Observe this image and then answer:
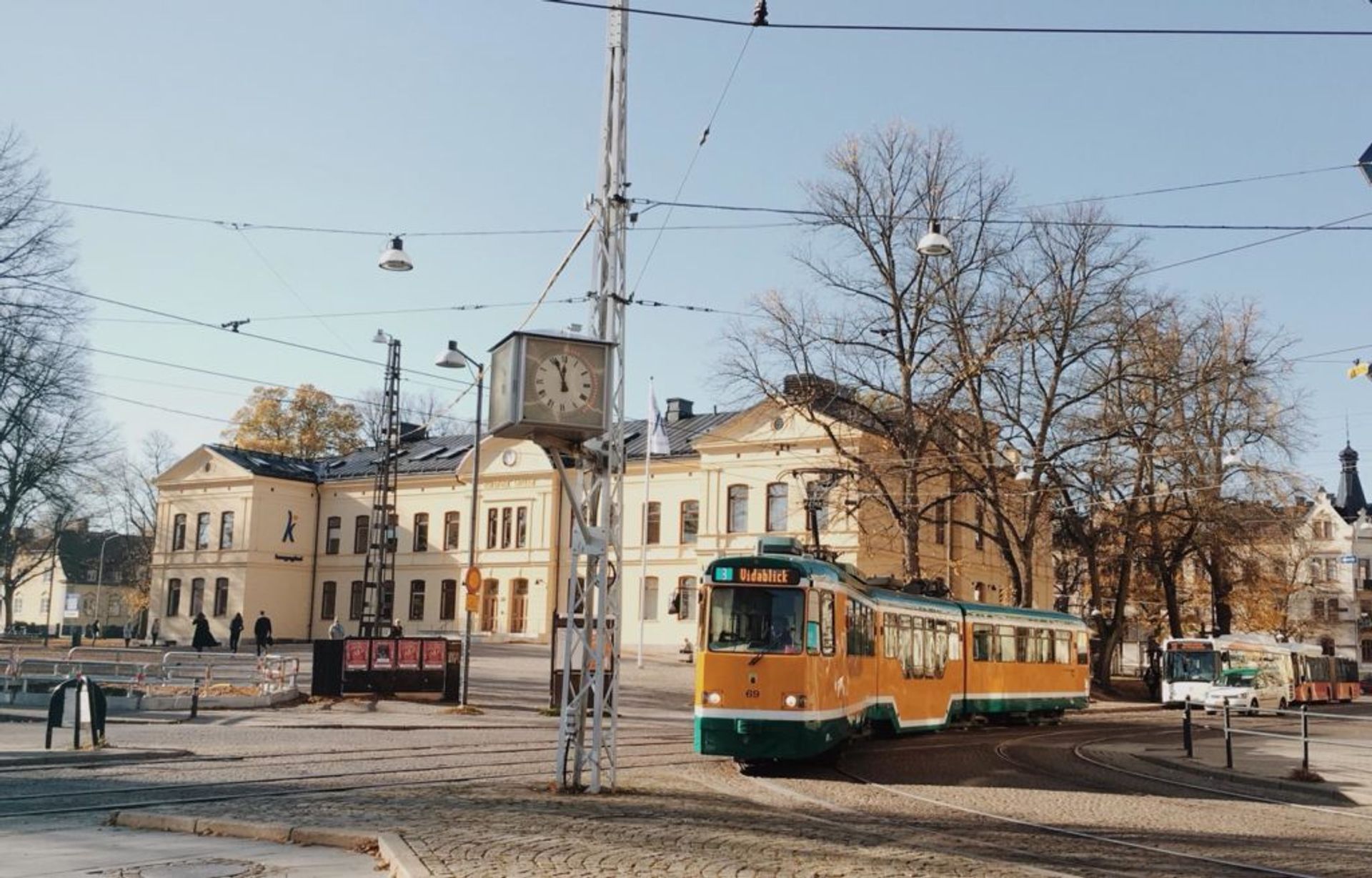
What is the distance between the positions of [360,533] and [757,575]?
182ft

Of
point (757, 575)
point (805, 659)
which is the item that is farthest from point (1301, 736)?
point (757, 575)

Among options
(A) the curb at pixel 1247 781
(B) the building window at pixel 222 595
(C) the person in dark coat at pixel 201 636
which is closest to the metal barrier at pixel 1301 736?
(A) the curb at pixel 1247 781

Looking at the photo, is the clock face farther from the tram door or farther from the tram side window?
the tram door

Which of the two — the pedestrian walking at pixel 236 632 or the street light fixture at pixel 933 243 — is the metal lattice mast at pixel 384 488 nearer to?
the pedestrian walking at pixel 236 632

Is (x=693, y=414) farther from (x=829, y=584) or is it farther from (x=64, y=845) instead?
(x=64, y=845)

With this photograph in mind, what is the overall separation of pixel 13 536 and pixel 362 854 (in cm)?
4565

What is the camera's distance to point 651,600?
6100 cm

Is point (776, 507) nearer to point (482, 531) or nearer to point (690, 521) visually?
point (690, 521)

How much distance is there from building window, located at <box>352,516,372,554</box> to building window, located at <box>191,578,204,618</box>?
28.3ft

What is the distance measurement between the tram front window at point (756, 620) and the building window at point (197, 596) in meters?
58.7

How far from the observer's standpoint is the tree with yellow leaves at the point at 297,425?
77.4 metres

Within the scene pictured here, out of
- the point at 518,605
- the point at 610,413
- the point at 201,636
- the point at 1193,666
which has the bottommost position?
the point at 1193,666

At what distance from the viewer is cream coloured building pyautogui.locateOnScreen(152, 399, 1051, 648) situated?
57.0 metres

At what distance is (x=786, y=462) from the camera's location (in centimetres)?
5559
